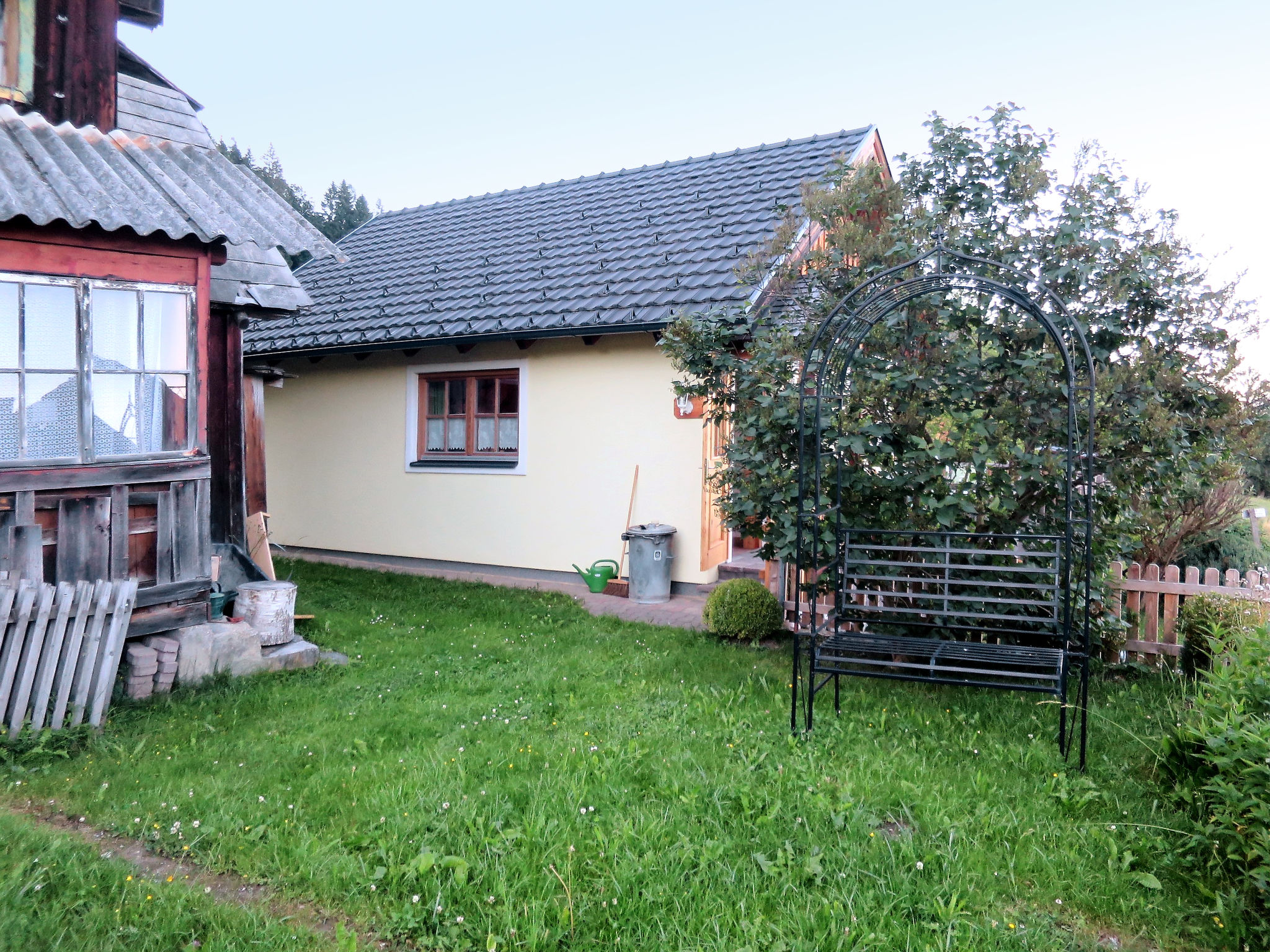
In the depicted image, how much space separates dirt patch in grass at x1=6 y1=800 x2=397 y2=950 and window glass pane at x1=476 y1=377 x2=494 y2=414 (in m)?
6.75

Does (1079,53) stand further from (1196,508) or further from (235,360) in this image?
(235,360)

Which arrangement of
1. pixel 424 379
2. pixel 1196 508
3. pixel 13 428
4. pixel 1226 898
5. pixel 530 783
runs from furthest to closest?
pixel 424 379
pixel 1196 508
pixel 13 428
pixel 530 783
pixel 1226 898

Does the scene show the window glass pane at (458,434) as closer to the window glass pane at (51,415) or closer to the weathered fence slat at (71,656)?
the window glass pane at (51,415)

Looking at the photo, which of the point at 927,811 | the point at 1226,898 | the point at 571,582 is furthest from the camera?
the point at 571,582

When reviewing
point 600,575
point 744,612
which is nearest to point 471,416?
point 600,575

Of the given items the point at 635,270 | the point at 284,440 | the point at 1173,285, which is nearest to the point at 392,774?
the point at 1173,285

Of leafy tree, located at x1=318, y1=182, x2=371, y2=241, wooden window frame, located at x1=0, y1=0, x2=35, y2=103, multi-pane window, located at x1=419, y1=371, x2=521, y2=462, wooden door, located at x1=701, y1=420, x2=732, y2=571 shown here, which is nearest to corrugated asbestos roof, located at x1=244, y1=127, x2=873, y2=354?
multi-pane window, located at x1=419, y1=371, x2=521, y2=462

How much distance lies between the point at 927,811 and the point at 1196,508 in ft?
16.9

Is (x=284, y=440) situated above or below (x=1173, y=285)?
below

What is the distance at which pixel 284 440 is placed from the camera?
11.5 meters

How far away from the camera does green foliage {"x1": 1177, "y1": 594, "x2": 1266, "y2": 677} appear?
4855mm

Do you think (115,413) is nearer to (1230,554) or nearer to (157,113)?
(157,113)

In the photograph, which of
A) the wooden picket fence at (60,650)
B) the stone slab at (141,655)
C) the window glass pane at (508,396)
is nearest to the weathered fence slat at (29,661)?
the wooden picket fence at (60,650)

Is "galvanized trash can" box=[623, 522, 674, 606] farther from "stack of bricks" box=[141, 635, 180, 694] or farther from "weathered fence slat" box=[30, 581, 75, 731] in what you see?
"weathered fence slat" box=[30, 581, 75, 731]
